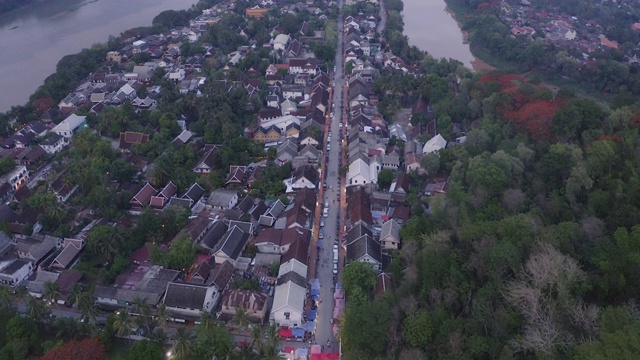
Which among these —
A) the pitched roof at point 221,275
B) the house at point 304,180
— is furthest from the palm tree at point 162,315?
the house at point 304,180

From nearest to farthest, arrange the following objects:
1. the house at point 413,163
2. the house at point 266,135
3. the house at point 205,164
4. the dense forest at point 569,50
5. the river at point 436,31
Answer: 1. the house at point 413,163
2. the house at point 205,164
3. the house at point 266,135
4. the dense forest at point 569,50
5. the river at point 436,31

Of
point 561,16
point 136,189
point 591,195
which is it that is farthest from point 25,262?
point 561,16

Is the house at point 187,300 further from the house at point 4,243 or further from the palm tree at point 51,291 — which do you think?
the house at point 4,243

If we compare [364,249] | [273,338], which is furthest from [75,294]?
[364,249]

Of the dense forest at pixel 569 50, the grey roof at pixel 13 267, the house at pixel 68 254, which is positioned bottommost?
the dense forest at pixel 569 50

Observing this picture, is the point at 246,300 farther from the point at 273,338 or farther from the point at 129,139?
the point at 129,139

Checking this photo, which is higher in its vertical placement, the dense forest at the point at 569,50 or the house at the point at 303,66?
the house at the point at 303,66

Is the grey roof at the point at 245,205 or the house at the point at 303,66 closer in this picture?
the grey roof at the point at 245,205
